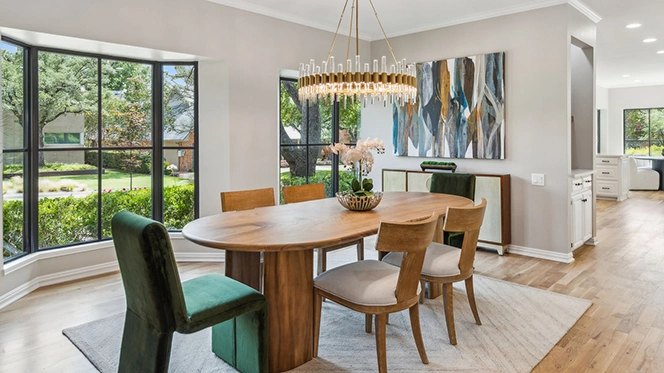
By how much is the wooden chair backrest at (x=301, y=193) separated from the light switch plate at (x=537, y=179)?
7.61 ft

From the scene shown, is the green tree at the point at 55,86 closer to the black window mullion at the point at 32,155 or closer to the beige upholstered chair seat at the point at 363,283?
the black window mullion at the point at 32,155

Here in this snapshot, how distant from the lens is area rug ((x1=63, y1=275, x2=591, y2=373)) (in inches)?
97.6

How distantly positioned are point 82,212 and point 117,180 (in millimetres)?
420

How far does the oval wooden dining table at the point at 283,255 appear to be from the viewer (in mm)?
2234

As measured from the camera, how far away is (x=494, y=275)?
412 centimetres

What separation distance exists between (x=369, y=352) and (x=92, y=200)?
2.99 m

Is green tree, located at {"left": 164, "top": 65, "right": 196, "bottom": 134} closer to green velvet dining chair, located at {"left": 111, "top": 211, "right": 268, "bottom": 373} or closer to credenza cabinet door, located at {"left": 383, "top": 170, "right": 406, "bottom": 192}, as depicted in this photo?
credenza cabinet door, located at {"left": 383, "top": 170, "right": 406, "bottom": 192}

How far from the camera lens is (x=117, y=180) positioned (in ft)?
14.1

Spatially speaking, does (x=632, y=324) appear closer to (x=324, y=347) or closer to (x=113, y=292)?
(x=324, y=347)

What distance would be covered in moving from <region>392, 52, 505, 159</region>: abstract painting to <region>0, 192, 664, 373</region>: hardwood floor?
1.27m

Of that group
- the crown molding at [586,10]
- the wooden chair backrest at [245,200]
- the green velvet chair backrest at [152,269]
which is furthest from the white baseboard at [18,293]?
the crown molding at [586,10]

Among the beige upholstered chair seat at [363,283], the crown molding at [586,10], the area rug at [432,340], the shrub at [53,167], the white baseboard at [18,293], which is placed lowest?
the area rug at [432,340]

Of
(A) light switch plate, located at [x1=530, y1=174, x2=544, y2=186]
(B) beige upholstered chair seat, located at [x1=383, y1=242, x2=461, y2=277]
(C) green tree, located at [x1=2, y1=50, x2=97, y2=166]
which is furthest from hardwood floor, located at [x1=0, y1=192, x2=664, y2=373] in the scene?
(C) green tree, located at [x1=2, y1=50, x2=97, y2=166]

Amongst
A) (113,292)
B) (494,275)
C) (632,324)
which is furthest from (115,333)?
(632,324)
